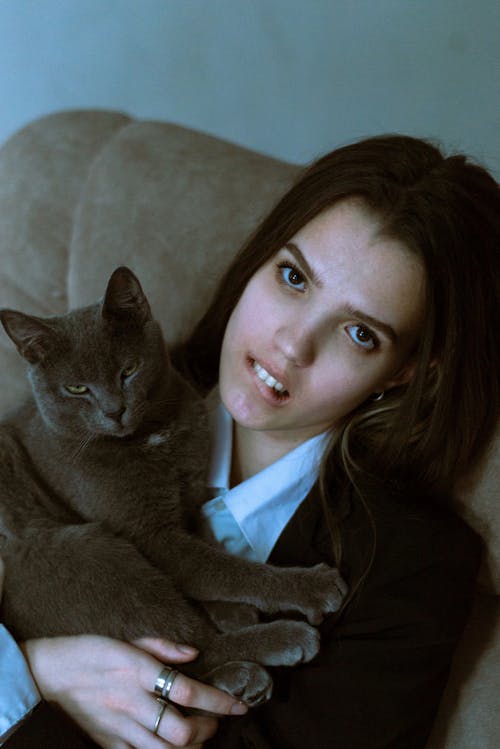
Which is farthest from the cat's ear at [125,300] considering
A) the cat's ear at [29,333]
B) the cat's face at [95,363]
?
the cat's ear at [29,333]

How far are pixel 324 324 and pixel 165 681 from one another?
62 centimetres

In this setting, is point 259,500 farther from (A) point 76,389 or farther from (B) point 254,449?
(A) point 76,389

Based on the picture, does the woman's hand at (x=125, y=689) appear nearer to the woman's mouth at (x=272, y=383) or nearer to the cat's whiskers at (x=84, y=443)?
the cat's whiskers at (x=84, y=443)

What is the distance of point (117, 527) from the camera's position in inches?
44.6

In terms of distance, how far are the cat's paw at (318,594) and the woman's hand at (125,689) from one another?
0.59ft

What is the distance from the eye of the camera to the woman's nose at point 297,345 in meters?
1.05

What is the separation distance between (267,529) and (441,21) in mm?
1345

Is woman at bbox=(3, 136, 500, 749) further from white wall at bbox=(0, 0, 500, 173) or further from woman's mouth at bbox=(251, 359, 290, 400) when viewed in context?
white wall at bbox=(0, 0, 500, 173)

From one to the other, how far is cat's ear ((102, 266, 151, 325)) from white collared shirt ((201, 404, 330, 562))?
1.17ft

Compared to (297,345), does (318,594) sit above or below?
below

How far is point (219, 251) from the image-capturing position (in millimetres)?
1515

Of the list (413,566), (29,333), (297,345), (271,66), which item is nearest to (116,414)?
(29,333)

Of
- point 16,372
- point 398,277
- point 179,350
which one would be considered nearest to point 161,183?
point 179,350

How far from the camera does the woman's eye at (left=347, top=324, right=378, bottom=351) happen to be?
1076 millimetres
